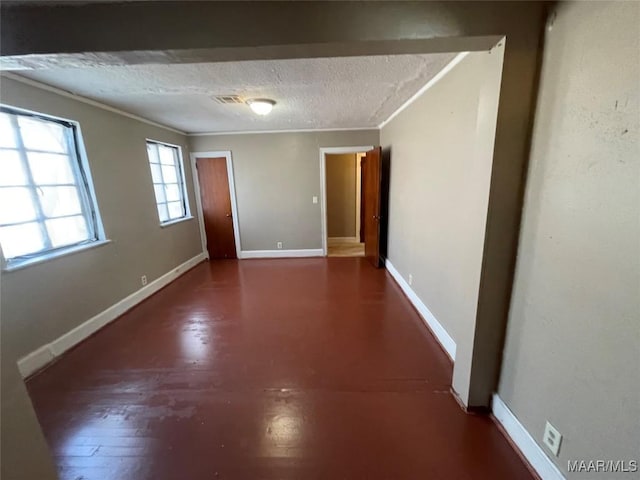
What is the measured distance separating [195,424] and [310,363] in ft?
2.92

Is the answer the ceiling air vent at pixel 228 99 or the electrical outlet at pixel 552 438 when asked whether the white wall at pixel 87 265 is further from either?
the electrical outlet at pixel 552 438

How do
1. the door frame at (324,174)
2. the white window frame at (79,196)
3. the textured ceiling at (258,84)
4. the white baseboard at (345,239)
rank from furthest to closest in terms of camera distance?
the white baseboard at (345,239), the door frame at (324,174), the white window frame at (79,196), the textured ceiling at (258,84)

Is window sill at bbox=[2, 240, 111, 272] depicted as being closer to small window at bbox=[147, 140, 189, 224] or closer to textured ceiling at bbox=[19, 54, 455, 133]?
small window at bbox=[147, 140, 189, 224]

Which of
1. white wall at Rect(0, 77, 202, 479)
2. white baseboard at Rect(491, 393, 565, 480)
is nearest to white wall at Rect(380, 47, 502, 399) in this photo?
white baseboard at Rect(491, 393, 565, 480)

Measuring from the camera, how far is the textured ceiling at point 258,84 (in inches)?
76.2

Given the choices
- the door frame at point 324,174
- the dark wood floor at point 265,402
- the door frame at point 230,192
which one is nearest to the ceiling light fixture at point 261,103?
the door frame at point 324,174

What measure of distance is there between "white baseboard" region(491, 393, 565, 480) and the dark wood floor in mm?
61

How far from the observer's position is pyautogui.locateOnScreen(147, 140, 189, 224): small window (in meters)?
4.00

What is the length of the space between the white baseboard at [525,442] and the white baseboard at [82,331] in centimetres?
279

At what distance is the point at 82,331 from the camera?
2562 millimetres

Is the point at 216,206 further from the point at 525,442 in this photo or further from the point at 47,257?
the point at 525,442

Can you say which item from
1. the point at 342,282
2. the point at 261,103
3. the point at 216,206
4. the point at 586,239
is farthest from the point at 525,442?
the point at 216,206

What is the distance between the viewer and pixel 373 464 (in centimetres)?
139

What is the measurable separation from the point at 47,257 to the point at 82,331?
80cm
